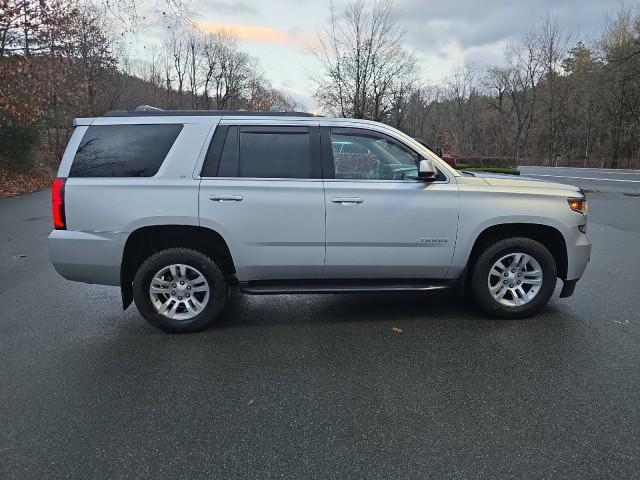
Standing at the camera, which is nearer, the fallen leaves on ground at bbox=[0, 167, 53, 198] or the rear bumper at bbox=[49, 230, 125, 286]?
the rear bumper at bbox=[49, 230, 125, 286]

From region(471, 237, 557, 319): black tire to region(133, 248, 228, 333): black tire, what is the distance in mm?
2466

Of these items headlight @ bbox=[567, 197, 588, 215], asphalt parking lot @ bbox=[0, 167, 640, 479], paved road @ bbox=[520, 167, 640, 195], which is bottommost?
asphalt parking lot @ bbox=[0, 167, 640, 479]

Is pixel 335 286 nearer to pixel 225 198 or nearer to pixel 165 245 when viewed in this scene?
pixel 225 198

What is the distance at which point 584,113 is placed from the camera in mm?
56781

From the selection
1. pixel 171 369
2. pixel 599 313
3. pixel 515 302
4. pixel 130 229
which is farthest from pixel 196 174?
pixel 599 313

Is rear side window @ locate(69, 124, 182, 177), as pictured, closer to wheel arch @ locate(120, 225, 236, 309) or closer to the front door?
wheel arch @ locate(120, 225, 236, 309)

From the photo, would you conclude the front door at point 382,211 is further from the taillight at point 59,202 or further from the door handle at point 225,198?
the taillight at point 59,202

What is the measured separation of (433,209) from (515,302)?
131 cm

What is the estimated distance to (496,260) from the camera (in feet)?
14.6

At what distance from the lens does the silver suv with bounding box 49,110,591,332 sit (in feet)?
13.5

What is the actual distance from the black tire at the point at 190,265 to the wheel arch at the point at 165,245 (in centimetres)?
13

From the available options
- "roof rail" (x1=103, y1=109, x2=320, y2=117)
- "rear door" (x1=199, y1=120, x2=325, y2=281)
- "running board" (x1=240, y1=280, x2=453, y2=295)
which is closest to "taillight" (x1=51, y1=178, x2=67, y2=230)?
"roof rail" (x1=103, y1=109, x2=320, y2=117)

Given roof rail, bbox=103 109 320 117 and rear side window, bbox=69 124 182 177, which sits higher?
roof rail, bbox=103 109 320 117

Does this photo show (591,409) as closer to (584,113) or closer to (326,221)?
(326,221)
